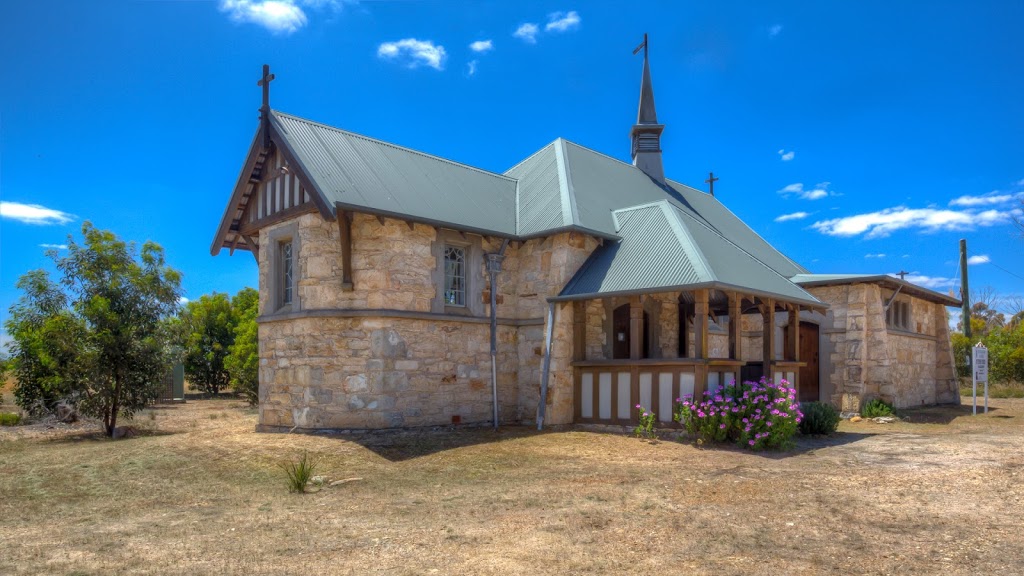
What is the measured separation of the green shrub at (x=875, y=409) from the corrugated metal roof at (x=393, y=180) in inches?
349

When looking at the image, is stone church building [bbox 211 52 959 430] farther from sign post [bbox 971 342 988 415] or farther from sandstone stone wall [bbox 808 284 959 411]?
sign post [bbox 971 342 988 415]

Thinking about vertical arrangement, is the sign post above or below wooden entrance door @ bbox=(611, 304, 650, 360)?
below

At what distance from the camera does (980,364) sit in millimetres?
16828

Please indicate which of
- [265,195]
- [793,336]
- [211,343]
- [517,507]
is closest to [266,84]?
[265,195]

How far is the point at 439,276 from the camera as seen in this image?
13.4 meters

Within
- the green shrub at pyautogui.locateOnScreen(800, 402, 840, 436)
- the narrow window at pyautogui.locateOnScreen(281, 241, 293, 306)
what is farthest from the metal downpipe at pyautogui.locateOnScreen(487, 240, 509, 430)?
the green shrub at pyautogui.locateOnScreen(800, 402, 840, 436)

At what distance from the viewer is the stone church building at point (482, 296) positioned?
1233 centimetres

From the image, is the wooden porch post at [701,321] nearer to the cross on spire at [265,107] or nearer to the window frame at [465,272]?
the window frame at [465,272]

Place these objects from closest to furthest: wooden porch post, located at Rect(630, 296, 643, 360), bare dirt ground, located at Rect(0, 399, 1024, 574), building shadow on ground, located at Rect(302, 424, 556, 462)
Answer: bare dirt ground, located at Rect(0, 399, 1024, 574) < building shadow on ground, located at Rect(302, 424, 556, 462) < wooden porch post, located at Rect(630, 296, 643, 360)

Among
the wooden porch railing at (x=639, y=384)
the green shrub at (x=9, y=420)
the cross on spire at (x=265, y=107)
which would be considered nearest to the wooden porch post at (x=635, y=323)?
the wooden porch railing at (x=639, y=384)

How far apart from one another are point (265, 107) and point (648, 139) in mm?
11348

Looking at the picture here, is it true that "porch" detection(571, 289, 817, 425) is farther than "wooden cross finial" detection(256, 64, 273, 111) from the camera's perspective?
No

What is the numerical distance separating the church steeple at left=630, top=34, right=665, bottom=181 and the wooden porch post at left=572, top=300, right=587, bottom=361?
7787mm

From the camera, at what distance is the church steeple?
67.8 feet
